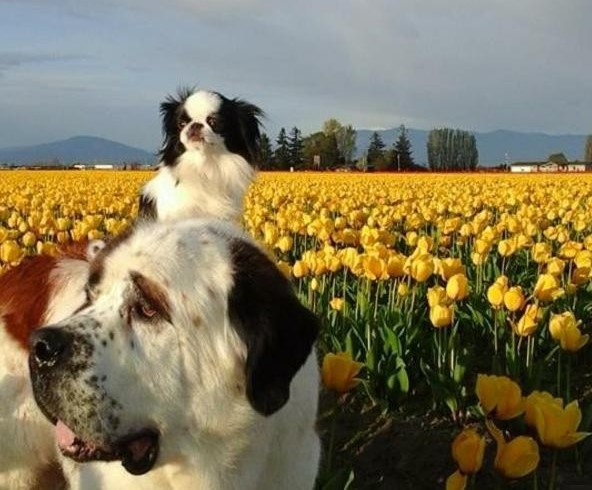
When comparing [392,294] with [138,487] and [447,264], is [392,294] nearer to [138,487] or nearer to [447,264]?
[447,264]

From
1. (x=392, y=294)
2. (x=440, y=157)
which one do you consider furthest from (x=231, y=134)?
(x=440, y=157)

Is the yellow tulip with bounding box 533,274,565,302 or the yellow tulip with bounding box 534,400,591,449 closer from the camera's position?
the yellow tulip with bounding box 534,400,591,449

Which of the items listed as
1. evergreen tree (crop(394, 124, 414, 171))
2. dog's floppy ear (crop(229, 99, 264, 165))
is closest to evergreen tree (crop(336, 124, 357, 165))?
evergreen tree (crop(394, 124, 414, 171))

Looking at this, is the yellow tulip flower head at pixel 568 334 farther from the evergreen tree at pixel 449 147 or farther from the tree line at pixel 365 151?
the evergreen tree at pixel 449 147

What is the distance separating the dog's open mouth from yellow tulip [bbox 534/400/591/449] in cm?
153

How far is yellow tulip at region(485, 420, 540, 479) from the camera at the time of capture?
11.1ft

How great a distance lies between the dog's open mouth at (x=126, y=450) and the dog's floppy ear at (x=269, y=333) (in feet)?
1.25

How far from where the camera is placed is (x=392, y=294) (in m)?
6.96

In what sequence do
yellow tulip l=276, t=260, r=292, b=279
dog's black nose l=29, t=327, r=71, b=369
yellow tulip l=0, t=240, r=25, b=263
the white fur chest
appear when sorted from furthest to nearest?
the white fur chest
yellow tulip l=0, t=240, r=25, b=263
yellow tulip l=276, t=260, r=292, b=279
dog's black nose l=29, t=327, r=71, b=369

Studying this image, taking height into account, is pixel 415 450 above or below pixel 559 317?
below

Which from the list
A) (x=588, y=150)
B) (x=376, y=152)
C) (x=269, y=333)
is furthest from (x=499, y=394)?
(x=588, y=150)

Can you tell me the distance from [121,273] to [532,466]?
175 centimetres

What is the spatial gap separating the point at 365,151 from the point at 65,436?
8400 cm

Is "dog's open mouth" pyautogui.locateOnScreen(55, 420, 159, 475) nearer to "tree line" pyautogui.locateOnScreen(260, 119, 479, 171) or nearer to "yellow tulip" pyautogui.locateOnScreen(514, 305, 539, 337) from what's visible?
"yellow tulip" pyautogui.locateOnScreen(514, 305, 539, 337)
